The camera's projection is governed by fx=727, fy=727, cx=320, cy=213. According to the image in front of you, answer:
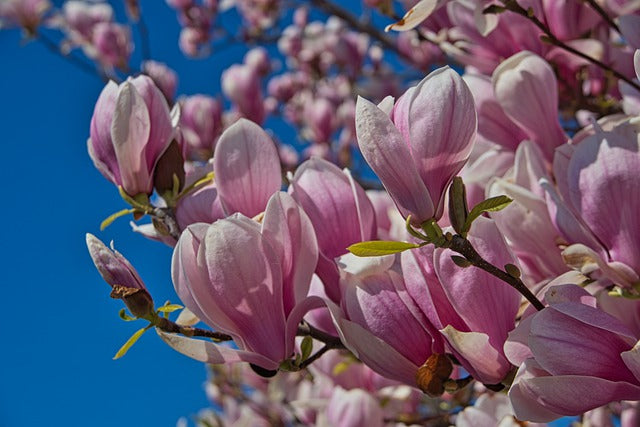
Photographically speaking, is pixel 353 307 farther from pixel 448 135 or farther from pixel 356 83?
pixel 356 83

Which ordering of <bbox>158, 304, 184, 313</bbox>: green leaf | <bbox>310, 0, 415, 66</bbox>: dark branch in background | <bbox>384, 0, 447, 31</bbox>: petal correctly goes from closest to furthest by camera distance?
<bbox>158, 304, 184, 313</bbox>: green leaf → <bbox>384, 0, 447, 31</bbox>: petal → <bbox>310, 0, 415, 66</bbox>: dark branch in background

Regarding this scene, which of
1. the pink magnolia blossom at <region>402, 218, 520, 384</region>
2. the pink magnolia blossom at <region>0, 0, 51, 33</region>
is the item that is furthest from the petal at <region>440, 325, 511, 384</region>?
the pink magnolia blossom at <region>0, 0, 51, 33</region>

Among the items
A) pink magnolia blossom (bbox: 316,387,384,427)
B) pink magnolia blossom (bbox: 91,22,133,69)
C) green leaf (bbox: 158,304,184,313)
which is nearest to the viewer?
green leaf (bbox: 158,304,184,313)

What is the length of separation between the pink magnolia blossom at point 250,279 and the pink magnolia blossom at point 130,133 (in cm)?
17

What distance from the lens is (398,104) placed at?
1.81 feet

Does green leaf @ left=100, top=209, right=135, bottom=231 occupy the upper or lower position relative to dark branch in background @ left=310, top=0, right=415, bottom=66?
upper

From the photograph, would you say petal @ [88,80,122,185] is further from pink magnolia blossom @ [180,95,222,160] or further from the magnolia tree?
pink magnolia blossom @ [180,95,222,160]

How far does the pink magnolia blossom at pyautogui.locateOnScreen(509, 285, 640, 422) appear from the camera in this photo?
20.1 inches

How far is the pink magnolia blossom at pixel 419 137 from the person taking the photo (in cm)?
53

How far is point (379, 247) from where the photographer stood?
0.55m

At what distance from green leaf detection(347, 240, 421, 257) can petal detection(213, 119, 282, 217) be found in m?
0.16

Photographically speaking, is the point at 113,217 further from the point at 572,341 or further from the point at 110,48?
the point at 110,48

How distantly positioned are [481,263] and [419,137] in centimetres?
10

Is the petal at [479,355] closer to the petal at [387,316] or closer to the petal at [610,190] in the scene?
the petal at [387,316]
